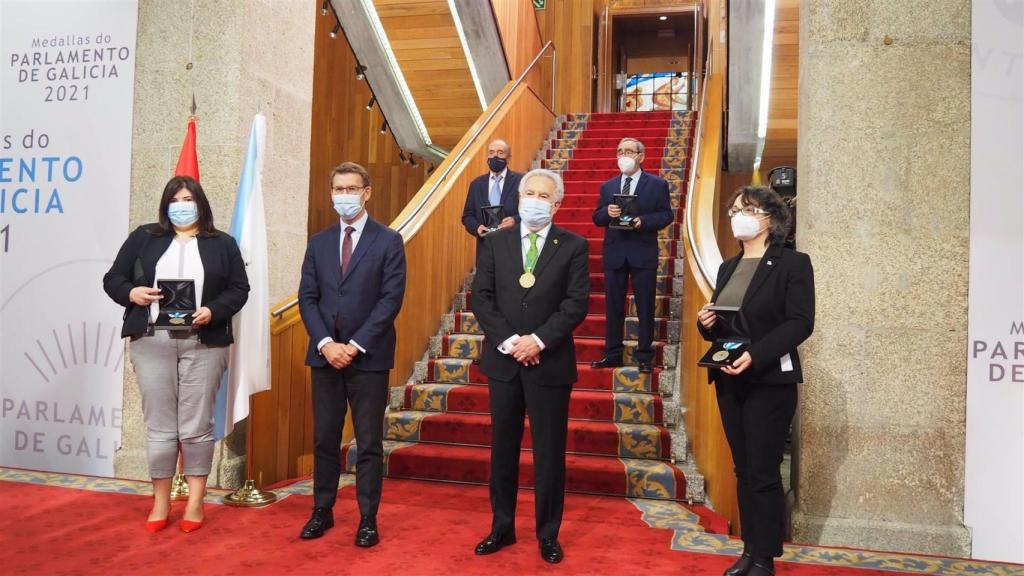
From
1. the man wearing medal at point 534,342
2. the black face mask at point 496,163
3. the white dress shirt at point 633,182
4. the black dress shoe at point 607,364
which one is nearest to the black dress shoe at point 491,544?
the man wearing medal at point 534,342

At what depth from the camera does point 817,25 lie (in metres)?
3.49

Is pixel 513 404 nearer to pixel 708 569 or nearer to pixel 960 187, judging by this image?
pixel 708 569

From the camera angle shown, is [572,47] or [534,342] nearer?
[534,342]

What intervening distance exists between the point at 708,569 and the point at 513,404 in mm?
899

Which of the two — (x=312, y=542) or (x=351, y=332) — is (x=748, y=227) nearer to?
(x=351, y=332)

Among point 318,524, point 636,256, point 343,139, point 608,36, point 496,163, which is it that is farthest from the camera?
point 608,36

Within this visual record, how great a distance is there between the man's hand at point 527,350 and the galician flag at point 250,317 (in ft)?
4.53

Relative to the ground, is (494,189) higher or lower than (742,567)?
higher

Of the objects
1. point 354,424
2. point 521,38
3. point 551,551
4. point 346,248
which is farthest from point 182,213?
point 521,38

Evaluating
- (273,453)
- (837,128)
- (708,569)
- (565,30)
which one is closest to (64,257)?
(273,453)

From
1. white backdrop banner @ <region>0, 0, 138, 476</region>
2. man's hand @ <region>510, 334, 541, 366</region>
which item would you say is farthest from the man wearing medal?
white backdrop banner @ <region>0, 0, 138, 476</region>

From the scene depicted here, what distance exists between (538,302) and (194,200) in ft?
5.00

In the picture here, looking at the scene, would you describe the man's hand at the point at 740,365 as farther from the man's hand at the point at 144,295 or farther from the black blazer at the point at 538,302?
the man's hand at the point at 144,295

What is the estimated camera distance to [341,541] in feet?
10.4
